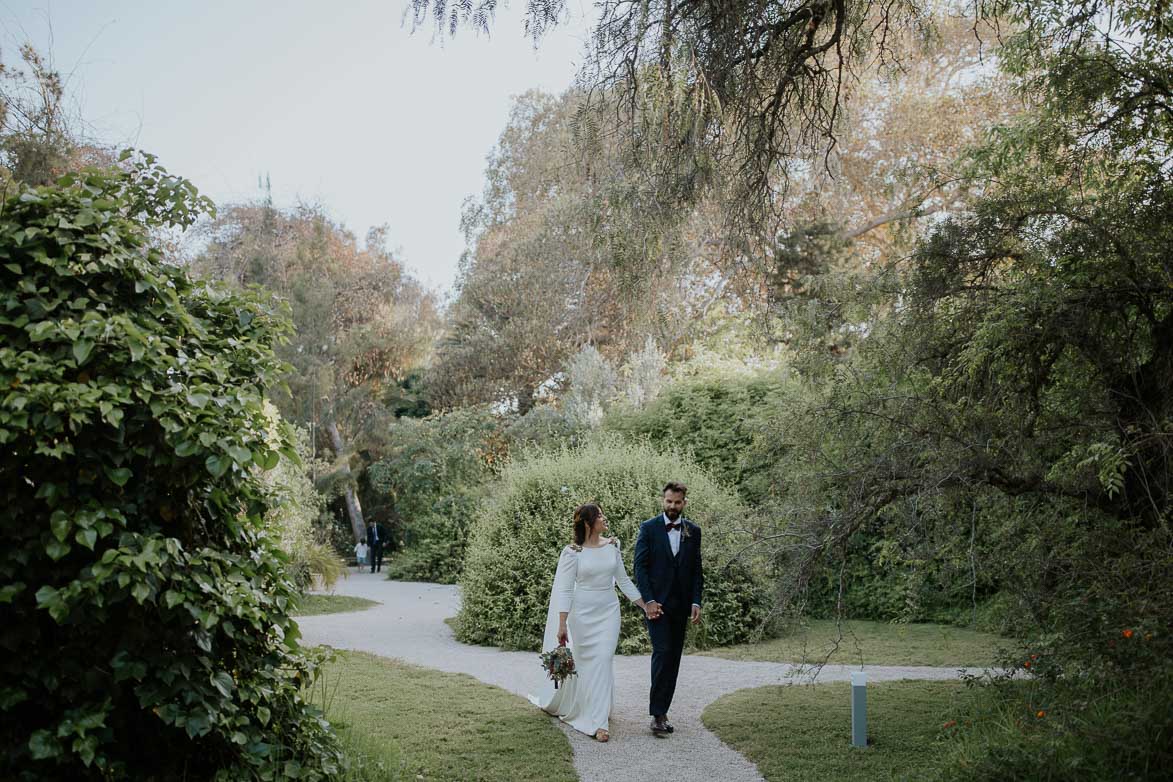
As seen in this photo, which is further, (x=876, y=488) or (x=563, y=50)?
(x=876, y=488)

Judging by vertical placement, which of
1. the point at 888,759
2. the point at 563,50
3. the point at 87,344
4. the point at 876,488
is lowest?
the point at 888,759

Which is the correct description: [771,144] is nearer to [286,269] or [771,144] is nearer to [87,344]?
[87,344]

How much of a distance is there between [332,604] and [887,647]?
1084 cm

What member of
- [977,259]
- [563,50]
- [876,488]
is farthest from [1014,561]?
[563,50]

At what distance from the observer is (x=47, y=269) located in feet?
14.1

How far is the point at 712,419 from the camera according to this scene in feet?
56.9

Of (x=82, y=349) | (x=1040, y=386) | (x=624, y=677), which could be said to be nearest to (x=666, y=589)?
(x=624, y=677)

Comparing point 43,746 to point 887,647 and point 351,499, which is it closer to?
point 887,647

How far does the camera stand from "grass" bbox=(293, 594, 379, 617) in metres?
17.2

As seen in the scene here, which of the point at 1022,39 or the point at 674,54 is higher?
the point at 1022,39

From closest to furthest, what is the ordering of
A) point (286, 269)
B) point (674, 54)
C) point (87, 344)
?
point (87, 344) → point (674, 54) → point (286, 269)

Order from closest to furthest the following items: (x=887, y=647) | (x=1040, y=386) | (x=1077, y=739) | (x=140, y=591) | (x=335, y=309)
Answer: (x=140, y=591) < (x=1077, y=739) < (x=1040, y=386) < (x=887, y=647) < (x=335, y=309)

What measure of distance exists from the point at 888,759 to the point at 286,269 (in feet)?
103

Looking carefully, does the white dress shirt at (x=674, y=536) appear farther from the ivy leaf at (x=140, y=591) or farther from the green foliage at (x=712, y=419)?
the green foliage at (x=712, y=419)
